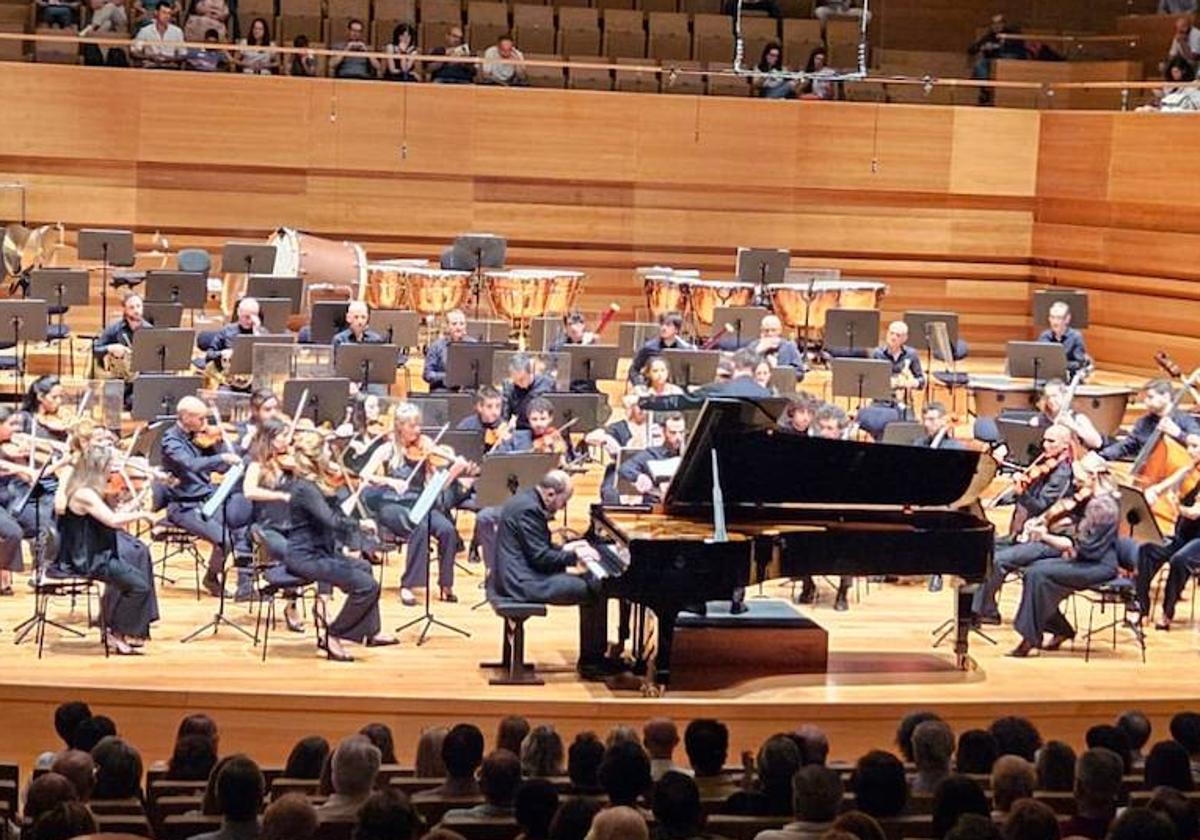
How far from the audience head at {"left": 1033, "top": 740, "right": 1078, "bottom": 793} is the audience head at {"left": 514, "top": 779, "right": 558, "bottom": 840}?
5.79 ft

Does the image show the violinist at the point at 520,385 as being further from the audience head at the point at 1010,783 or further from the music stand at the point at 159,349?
the audience head at the point at 1010,783

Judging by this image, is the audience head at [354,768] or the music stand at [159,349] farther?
the music stand at [159,349]

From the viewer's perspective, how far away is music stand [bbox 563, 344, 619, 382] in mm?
12492

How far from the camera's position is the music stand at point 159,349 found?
39.5ft

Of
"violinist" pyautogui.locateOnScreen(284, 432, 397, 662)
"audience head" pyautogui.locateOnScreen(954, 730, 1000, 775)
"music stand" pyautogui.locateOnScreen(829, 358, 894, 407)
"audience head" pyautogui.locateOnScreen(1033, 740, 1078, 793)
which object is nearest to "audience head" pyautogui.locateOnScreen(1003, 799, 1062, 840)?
"audience head" pyautogui.locateOnScreen(1033, 740, 1078, 793)

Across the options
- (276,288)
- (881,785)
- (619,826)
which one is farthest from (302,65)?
(619,826)

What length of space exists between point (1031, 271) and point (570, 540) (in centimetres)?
997

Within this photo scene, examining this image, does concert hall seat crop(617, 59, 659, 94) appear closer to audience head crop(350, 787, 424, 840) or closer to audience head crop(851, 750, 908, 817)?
audience head crop(851, 750, 908, 817)

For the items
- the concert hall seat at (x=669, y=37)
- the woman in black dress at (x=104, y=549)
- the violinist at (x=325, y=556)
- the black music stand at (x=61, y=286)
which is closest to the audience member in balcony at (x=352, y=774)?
the violinist at (x=325, y=556)

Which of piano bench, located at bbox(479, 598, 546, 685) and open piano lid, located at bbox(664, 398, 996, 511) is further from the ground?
open piano lid, located at bbox(664, 398, 996, 511)

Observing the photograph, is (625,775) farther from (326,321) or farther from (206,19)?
(206,19)

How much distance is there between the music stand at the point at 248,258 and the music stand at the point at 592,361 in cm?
310

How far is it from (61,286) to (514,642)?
5.61 meters

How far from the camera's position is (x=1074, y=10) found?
63.3 ft
